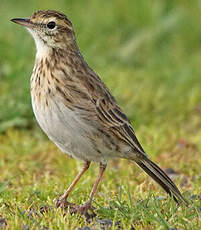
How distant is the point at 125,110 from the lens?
9344mm

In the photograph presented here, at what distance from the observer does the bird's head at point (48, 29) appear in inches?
234

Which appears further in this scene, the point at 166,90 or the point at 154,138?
the point at 166,90

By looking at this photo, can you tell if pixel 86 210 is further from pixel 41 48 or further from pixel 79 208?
pixel 41 48

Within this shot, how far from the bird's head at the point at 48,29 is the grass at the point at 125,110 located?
1.38m

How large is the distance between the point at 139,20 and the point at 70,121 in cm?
709

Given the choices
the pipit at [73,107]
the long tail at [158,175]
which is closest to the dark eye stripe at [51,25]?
the pipit at [73,107]

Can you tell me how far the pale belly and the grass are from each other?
49cm

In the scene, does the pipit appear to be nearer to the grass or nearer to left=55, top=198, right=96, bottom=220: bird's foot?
left=55, top=198, right=96, bottom=220: bird's foot

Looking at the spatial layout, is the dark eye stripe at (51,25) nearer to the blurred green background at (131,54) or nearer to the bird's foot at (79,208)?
the bird's foot at (79,208)

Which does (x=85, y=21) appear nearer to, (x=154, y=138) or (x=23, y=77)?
(x=23, y=77)

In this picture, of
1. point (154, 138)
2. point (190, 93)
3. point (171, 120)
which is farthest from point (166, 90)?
point (154, 138)

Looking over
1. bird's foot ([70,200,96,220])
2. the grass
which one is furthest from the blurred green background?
bird's foot ([70,200,96,220])

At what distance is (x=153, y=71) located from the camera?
11.0 metres

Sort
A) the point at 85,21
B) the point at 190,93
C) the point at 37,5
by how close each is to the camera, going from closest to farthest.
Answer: the point at 190,93, the point at 85,21, the point at 37,5
